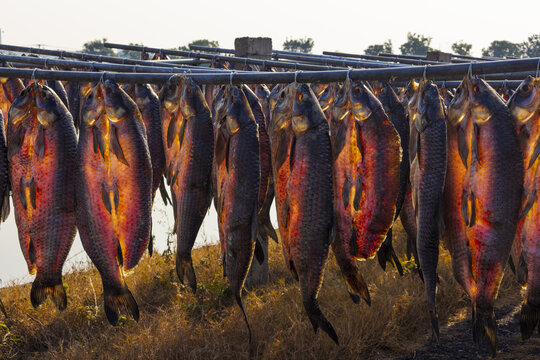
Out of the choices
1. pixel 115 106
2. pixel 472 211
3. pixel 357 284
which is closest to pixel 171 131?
pixel 115 106

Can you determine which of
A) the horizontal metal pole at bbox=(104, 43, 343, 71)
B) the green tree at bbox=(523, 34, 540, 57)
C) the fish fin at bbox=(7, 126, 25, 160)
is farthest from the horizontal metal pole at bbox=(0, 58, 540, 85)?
the green tree at bbox=(523, 34, 540, 57)

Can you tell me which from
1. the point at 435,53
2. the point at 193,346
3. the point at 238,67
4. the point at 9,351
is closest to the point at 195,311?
the point at 193,346

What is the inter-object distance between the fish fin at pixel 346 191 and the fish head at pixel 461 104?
0.58 m

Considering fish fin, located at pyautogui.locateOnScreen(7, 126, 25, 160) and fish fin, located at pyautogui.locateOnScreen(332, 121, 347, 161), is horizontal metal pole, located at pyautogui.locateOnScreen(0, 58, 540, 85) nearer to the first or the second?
fish fin, located at pyautogui.locateOnScreen(332, 121, 347, 161)

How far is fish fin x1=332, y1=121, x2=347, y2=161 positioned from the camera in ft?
10.6

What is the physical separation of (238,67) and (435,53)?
315 cm

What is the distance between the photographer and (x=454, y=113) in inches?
120

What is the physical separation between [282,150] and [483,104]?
996 mm

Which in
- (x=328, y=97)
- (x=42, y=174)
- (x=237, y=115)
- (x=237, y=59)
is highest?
(x=237, y=59)

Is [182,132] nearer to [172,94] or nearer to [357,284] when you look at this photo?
[172,94]

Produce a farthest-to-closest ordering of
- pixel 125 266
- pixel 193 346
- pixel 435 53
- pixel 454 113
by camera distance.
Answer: pixel 435 53 < pixel 193 346 < pixel 125 266 < pixel 454 113

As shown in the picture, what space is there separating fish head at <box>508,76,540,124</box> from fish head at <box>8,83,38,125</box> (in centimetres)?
243

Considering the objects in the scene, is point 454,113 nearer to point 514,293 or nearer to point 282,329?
point 282,329

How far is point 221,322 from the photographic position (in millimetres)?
7480
